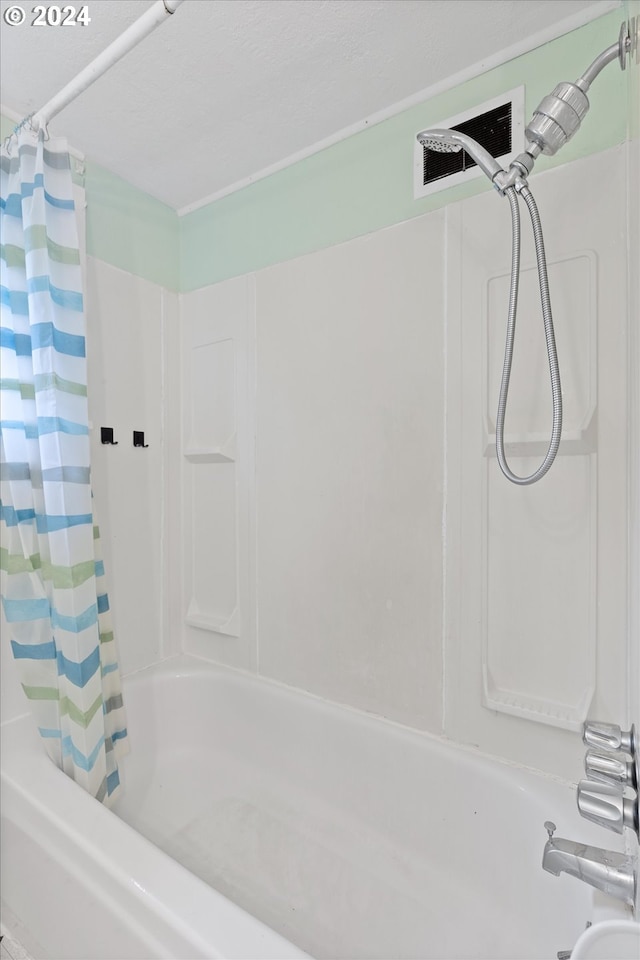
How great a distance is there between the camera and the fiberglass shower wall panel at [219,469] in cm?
168

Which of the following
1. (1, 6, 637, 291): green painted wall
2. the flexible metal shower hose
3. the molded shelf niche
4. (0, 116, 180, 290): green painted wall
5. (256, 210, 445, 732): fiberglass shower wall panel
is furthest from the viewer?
the molded shelf niche

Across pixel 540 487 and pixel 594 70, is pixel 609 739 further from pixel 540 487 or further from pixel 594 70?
pixel 594 70

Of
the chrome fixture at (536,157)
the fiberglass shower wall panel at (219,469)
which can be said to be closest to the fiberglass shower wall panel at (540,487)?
the chrome fixture at (536,157)

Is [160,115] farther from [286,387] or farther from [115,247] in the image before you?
[286,387]

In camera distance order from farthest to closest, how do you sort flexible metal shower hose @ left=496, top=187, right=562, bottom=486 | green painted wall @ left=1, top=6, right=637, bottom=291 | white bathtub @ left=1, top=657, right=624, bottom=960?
green painted wall @ left=1, top=6, right=637, bottom=291, flexible metal shower hose @ left=496, top=187, right=562, bottom=486, white bathtub @ left=1, top=657, right=624, bottom=960

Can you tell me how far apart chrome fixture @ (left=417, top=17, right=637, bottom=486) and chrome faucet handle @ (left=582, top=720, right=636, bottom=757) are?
19.5 inches

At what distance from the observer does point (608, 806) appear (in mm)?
598

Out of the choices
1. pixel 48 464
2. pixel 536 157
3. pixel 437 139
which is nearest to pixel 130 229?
pixel 48 464

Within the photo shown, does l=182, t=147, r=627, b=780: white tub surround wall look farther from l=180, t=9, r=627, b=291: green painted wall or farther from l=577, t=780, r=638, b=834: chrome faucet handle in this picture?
l=577, t=780, r=638, b=834: chrome faucet handle

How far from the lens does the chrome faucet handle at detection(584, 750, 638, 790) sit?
1.96 feet

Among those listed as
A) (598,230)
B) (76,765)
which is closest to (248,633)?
(76,765)

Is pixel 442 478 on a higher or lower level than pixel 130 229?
lower

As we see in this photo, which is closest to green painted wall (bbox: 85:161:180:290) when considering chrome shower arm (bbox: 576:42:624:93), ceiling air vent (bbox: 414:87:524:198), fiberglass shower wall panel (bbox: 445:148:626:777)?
ceiling air vent (bbox: 414:87:524:198)

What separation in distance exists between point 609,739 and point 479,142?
1347 millimetres
